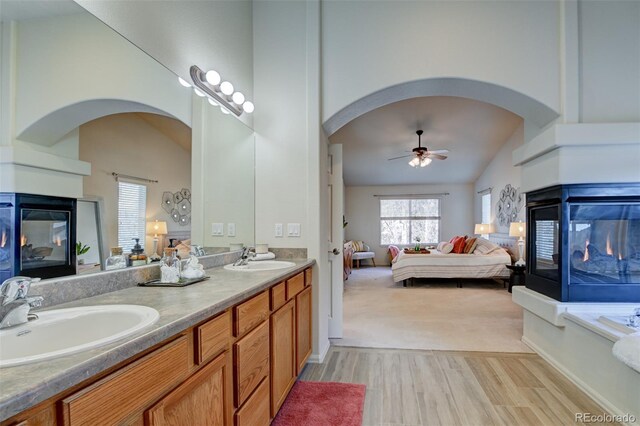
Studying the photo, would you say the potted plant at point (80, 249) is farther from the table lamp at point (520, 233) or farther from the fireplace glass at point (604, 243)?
the table lamp at point (520, 233)

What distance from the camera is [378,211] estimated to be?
9328 millimetres

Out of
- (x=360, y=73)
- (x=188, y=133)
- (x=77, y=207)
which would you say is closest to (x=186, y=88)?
(x=188, y=133)

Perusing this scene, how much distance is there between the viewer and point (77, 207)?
4.22ft

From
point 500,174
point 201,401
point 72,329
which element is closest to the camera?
point 72,329

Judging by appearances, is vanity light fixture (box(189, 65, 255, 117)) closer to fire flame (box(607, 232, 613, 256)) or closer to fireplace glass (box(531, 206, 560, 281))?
fireplace glass (box(531, 206, 560, 281))

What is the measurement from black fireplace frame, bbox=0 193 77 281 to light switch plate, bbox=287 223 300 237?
1.73 m

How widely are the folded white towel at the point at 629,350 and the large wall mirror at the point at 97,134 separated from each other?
8.47ft

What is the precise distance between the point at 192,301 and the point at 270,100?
2202mm

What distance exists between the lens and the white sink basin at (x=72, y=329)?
2.78ft

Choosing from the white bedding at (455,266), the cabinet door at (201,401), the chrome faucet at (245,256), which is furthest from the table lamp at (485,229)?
the cabinet door at (201,401)

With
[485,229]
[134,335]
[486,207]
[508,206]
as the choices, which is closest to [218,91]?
[134,335]

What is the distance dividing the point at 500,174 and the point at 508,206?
83cm

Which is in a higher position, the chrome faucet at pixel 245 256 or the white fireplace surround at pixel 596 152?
the white fireplace surround at pixel 596 152

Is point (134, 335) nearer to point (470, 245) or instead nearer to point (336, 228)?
point (336, 228)
